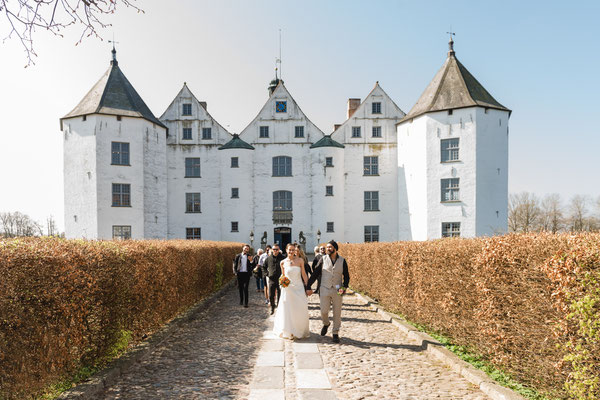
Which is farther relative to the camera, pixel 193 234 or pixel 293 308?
pixel 193 234

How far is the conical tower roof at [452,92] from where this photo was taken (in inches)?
1174

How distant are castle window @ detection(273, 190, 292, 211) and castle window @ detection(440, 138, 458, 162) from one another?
1317 centimetres

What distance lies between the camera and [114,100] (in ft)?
104

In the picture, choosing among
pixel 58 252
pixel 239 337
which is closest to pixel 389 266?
pixel 239 337

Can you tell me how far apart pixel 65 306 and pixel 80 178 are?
28725 millimetres

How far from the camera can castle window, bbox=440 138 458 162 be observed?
97.5 ft

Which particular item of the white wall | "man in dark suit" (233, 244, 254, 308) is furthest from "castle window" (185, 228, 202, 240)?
"man in dark suit" (233, 244, 254, 308)

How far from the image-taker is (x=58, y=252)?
5328 millimetres

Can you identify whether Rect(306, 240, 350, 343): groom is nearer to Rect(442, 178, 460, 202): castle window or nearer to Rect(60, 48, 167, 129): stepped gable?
Rect(442, 178, 460, 202): castle window

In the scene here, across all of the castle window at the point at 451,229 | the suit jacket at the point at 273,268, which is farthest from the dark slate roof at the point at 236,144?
the suit jacket at the point at 273,268

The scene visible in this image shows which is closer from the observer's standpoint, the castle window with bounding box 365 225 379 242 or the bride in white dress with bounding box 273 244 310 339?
the bride in white dress with bounding box 273 244 310 339

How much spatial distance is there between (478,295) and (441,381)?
152cm

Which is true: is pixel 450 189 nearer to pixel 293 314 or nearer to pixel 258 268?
pixel 258 268

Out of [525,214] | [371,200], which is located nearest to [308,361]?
[371,200]
